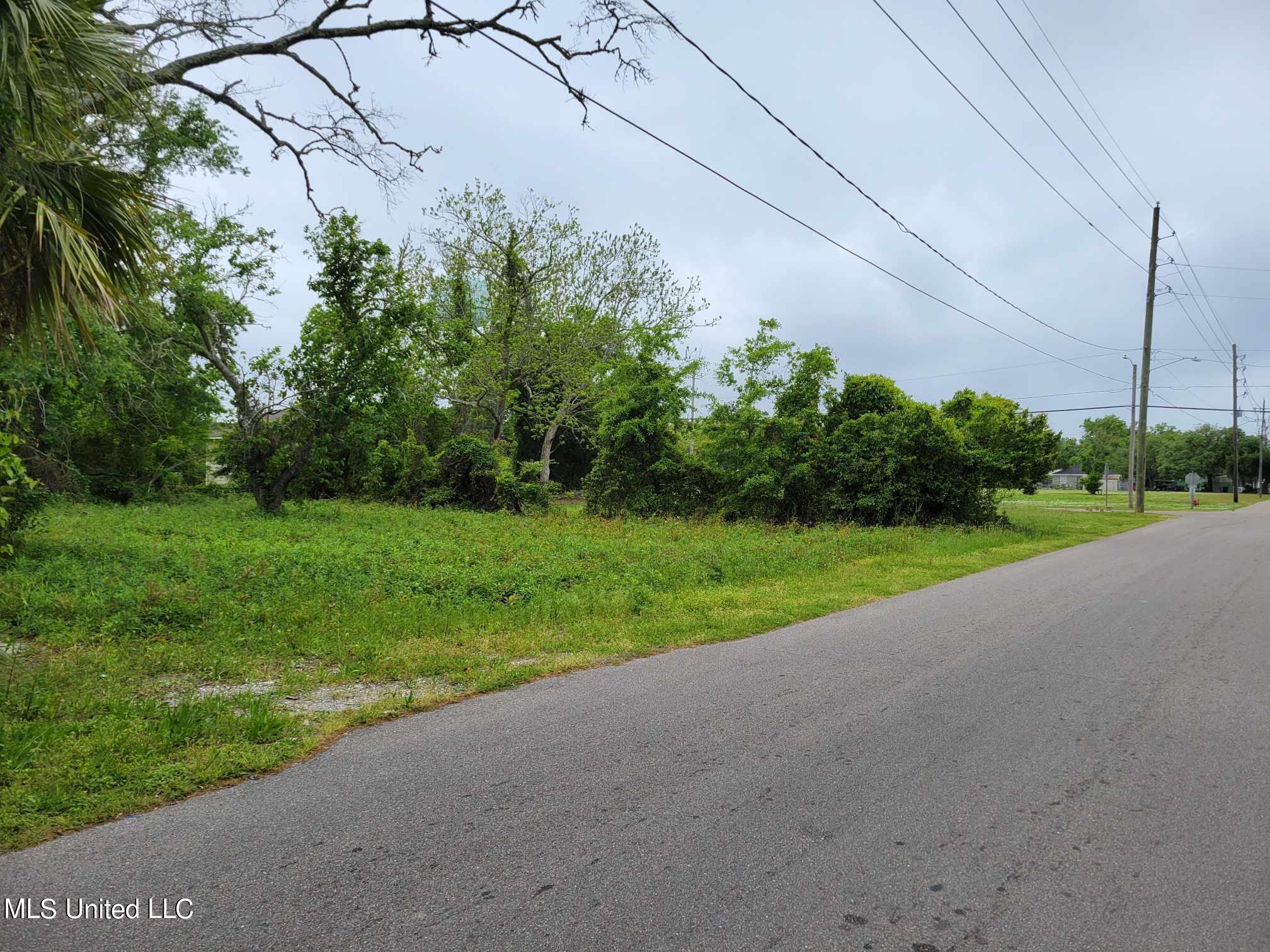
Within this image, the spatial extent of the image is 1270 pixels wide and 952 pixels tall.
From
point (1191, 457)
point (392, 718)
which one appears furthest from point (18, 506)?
point (1191, 457)

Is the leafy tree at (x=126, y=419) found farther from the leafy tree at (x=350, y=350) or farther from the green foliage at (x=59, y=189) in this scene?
the green foliage at (x=59, y=189)

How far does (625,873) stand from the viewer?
10.0 feet

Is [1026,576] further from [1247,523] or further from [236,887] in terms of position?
[1247,523]

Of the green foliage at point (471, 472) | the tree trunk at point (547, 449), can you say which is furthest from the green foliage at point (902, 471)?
the tree trunk at point (547, 449)

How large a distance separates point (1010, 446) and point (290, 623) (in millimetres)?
20125

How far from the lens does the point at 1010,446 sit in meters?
21.5

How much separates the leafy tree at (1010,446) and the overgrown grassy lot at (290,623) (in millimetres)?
5891

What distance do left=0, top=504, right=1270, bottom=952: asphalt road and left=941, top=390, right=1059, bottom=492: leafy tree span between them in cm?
1600

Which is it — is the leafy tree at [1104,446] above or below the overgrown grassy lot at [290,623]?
above

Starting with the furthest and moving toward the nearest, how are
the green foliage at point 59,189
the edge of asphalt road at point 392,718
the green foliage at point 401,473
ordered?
the green foliage at point 401,473 < the green foliage at point 59,189 < the edge of asphalt road at point 392,718

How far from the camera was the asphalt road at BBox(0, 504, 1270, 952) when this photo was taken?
8.96 ft

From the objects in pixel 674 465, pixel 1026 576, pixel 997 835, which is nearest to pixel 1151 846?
pixel 997 835

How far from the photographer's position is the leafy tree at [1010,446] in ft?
68.7

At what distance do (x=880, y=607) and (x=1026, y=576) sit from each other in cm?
443
